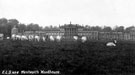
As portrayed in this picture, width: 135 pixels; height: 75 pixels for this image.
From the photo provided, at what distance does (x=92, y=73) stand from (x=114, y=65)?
2.18 metres

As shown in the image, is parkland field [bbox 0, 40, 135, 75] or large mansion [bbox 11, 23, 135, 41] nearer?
parkland field [bbox 0, 40, 135, 75]

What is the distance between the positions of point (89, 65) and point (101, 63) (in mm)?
1289

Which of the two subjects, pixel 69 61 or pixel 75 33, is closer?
pixel 69 61

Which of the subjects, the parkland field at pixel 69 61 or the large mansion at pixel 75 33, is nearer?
the parkland field at pixel 69 61

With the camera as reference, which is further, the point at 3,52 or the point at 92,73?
the point at 3,52

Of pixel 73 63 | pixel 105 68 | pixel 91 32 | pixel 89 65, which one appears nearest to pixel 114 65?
pixel 105 68

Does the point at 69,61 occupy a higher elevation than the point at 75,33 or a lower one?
lower

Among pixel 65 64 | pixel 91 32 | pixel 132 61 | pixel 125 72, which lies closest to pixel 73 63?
pixel 65 64

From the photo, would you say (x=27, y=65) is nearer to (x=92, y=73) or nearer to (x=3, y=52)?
(x=3, y=52)

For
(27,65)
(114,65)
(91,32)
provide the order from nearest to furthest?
1. (27,65)
2. (114,65)
3. (91,32)

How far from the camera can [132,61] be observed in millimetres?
18453

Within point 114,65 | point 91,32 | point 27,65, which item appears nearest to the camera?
point 27,65

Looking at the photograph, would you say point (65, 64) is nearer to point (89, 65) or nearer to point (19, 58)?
point (89, 65)

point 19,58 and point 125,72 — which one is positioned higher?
point 19,58
